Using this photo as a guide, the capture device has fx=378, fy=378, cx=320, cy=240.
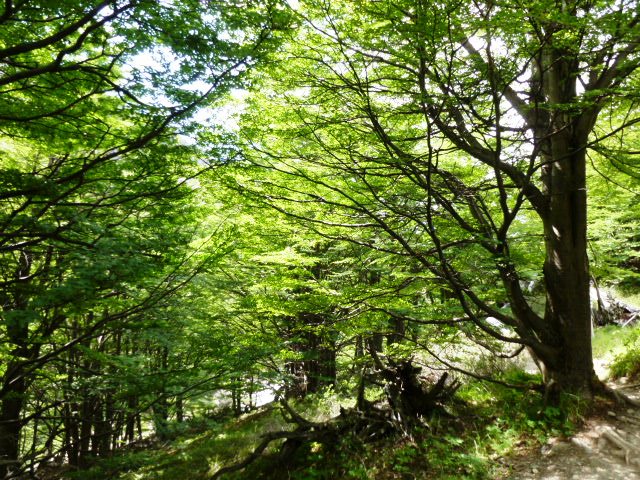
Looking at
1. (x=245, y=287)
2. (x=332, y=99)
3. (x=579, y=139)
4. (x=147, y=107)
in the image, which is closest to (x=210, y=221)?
(x=245, y=287)

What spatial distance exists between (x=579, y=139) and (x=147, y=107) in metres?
5.55

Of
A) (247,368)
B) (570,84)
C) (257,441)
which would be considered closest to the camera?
(570,84)

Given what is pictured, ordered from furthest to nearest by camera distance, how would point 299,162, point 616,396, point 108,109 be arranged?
point 299,162, point 616,396, point 108,109

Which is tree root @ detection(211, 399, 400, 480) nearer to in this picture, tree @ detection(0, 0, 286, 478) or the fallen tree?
the fallen tree

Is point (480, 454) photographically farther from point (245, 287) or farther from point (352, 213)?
point (245, 287)

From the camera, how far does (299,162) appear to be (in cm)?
661

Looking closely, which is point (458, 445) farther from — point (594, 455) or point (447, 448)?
point (594, 455)

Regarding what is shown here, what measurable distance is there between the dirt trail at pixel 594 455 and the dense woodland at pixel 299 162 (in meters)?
0.56

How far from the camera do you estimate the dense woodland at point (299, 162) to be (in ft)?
11.8

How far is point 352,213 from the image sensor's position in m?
6.31

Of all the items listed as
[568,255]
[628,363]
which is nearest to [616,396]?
[628,363]

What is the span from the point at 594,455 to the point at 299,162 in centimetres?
570

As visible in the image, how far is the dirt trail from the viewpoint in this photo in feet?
13.5

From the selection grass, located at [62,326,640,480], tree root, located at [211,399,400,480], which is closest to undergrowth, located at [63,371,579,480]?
grass, located at [62,326,640,480]
